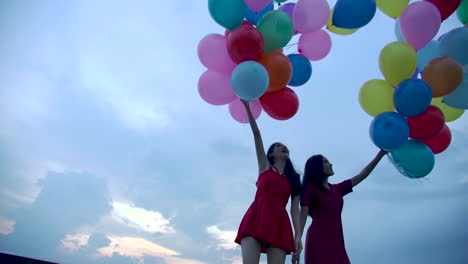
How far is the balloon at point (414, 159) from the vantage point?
297 centimetres

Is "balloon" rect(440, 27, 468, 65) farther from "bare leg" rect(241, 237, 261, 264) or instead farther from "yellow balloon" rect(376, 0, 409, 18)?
"bare leg" rect(241, 237, 261, 264)

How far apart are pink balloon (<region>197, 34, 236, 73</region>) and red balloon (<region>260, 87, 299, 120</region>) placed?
1.27ft

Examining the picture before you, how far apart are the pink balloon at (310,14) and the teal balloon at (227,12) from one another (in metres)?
0.55

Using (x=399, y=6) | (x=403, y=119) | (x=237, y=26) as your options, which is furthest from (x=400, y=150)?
(x=237, y=26)

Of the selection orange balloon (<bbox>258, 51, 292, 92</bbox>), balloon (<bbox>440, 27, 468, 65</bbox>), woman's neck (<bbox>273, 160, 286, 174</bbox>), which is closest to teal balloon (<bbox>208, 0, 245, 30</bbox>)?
orange balloon (<bbox>258, 51, 292, 92</bbox>)

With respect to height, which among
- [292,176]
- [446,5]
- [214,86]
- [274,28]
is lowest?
[292,176]

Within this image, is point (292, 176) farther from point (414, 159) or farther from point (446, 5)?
point (446, 5)

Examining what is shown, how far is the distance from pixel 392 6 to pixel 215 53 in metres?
1.58

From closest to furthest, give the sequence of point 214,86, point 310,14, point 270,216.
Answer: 1. point 270,216
2. point 214,86
3. point 310,14

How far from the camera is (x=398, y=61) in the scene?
2.87 metres

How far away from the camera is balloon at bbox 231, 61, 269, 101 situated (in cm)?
266

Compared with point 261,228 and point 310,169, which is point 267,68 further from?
point 261,228

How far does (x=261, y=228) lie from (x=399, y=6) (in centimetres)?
220

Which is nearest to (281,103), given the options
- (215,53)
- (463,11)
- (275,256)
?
(215,53)
